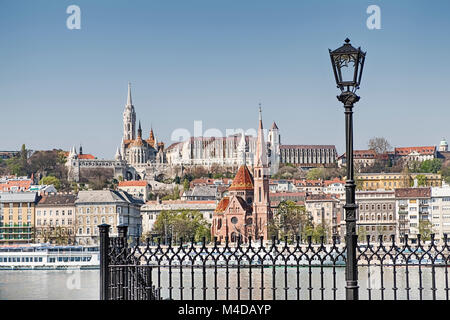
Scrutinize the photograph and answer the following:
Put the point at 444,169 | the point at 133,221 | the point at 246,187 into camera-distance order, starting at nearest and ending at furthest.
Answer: the point at 246,187 < the point at 133,221 < the point at 444,169

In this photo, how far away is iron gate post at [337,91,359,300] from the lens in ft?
23.0

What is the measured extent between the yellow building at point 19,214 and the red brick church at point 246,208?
16.8 metres

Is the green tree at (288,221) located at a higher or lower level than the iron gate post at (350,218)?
lower

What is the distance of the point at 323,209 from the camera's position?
8675 cm

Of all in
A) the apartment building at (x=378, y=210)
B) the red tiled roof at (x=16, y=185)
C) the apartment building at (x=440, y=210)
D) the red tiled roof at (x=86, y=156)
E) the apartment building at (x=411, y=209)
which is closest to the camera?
the apartment building at (x=440, y=210)

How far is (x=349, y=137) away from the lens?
7.21 meters

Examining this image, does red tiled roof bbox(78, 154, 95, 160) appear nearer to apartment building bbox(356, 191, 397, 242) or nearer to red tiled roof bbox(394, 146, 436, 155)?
red tiled roof bbox(394, 146, 436, 155)

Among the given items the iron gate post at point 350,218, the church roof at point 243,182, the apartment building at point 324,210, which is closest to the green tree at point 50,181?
the church roof at point 243,182

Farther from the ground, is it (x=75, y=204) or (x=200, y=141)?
(x=200, y=141)

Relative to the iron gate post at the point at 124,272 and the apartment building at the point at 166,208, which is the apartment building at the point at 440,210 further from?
the iron gate post at the point at 124,272

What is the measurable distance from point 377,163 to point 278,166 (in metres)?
14.9

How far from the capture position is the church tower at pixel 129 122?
140 metres
